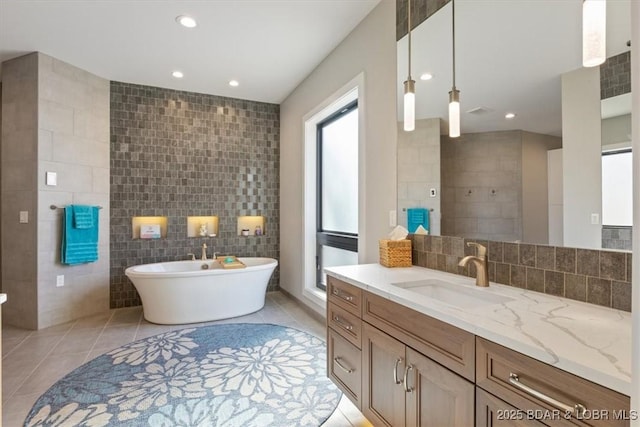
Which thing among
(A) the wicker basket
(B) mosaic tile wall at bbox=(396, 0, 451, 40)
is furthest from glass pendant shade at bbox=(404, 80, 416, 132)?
(A) the wicker basket

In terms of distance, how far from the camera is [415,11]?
2123 mm

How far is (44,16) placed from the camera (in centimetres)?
276

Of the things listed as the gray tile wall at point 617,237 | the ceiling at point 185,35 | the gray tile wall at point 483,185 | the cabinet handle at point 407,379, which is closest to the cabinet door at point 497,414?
the cabinet handle at point 407,379

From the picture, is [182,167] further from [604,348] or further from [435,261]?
[604,348]

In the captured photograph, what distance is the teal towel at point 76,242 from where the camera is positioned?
3.57m

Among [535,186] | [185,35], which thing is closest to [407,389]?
[535,186]

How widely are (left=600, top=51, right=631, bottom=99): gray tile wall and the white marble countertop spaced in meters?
0.82

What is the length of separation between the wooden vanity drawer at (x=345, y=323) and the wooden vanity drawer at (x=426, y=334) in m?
0.14

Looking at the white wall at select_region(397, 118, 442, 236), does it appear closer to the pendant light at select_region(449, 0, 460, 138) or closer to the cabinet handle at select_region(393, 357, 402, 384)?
the pendant light at select_region(449, 0, 460, 138)

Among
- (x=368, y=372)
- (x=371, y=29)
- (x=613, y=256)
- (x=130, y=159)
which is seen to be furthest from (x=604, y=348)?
(x=130, y=159)

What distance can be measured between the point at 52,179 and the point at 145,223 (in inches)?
45.7

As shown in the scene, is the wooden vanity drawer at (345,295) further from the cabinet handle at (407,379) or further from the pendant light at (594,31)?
the pendant light at (594,31)

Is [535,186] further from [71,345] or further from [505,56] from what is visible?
[71,345]

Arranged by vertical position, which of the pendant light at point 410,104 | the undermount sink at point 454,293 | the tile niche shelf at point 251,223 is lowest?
the undermount sink at point 454,293
